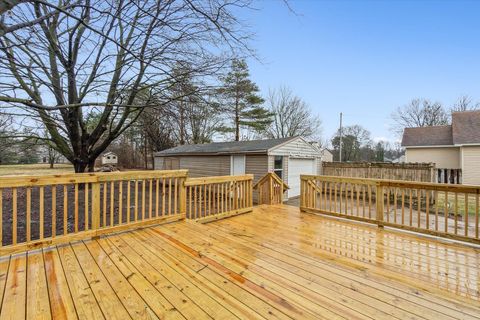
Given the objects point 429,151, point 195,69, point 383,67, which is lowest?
point 429,151

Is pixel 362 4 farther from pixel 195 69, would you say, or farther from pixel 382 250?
pixel 382 250

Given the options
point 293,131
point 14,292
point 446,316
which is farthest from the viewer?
point 293,131

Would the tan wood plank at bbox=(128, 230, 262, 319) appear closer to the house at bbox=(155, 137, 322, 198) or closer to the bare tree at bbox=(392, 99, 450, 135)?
the house at bbox=(155, 137, 322, 198)

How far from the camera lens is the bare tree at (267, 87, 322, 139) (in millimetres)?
20859

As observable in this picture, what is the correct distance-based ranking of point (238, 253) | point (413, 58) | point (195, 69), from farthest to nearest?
point (413, 58) → point (195, 69) → point (238, 253)

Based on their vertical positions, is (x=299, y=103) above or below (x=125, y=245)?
above

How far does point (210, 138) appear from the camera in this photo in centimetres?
2083

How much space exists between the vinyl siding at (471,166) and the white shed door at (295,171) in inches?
346

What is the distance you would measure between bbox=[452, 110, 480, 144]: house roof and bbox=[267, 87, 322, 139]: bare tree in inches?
399

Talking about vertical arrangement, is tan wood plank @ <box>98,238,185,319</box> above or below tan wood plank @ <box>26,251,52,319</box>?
below

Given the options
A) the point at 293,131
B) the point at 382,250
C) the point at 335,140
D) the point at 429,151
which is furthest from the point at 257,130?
the point at 382,250

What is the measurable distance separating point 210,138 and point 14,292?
1920 cm

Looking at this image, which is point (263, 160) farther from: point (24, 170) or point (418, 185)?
point (24, 170)

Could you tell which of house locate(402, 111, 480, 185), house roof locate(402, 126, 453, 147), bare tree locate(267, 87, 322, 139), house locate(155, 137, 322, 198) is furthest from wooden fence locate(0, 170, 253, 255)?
bare tree locate(267, 87, 322, 139)
